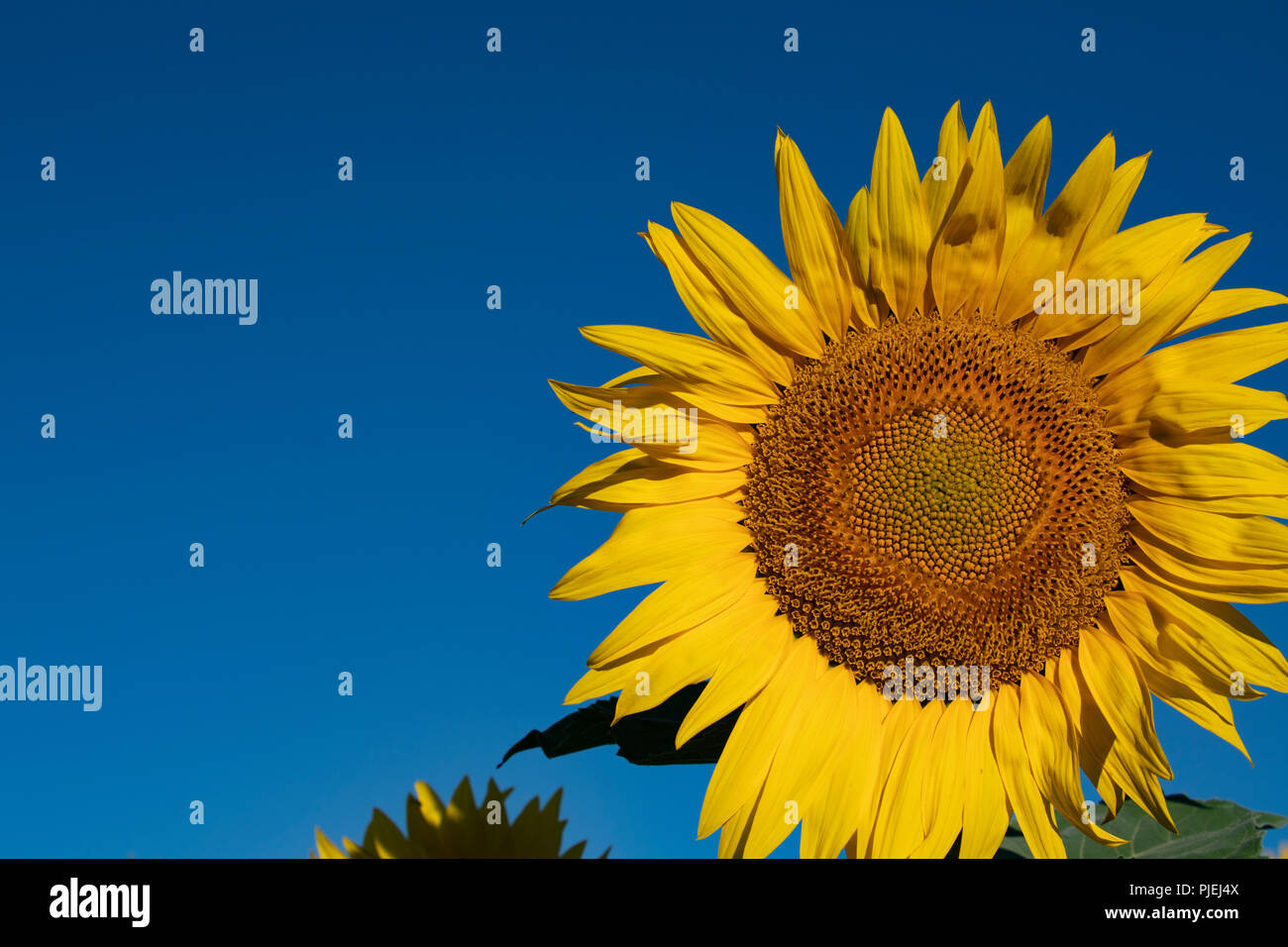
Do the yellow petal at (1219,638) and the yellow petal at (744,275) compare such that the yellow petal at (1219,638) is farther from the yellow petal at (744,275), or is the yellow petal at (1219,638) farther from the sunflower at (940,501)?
the yellow petal at (744,275)

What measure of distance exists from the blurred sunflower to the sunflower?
2.10 m

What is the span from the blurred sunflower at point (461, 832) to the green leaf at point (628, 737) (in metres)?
1.70

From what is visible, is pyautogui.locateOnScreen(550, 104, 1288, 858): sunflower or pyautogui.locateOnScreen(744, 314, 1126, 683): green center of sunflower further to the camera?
pyautogui.locateOnScreen(744, 314, 1126, 683): green center of sunflower

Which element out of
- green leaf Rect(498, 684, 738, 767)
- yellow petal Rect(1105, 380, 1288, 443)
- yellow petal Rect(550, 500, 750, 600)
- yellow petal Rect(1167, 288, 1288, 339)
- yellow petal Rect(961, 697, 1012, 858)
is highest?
yellow petal Rect(1167, 288, 1288, 339)

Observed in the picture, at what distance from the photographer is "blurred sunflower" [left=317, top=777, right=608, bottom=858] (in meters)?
5.16

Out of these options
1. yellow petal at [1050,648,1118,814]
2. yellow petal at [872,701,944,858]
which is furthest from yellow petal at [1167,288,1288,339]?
yellow petal at [872,701,944,858]

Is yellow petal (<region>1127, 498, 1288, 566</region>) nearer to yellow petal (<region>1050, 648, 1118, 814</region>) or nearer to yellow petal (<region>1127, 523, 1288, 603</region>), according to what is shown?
yellow petal (<region>1127, 523, 1288, 603</region>)

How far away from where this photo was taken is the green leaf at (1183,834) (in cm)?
401

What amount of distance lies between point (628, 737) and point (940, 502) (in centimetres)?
146

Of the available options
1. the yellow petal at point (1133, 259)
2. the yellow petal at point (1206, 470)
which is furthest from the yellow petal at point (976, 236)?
the yellow petal at point (1206, 470)
